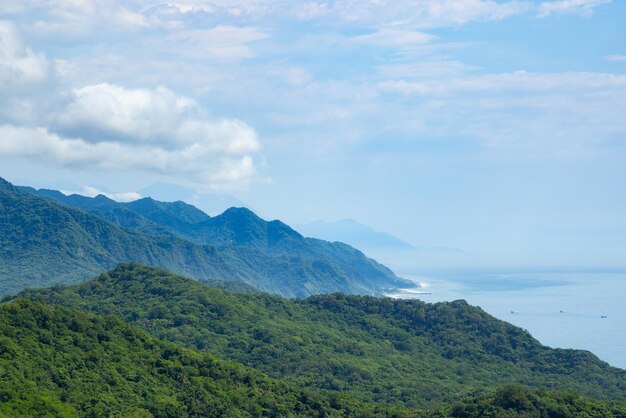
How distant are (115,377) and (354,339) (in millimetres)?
55527

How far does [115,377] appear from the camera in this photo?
5950 cm

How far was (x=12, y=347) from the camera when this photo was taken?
5566 centimetres

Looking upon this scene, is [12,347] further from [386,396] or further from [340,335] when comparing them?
[340,335]

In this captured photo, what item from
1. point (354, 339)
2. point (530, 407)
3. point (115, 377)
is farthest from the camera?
point (354, 339)

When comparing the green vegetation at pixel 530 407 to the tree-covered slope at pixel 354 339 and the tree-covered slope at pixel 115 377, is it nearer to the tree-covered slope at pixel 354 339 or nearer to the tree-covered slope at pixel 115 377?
the tree-covered slope at pixel 115 377

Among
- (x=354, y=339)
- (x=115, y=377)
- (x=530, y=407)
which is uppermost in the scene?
(x=354, y=339)

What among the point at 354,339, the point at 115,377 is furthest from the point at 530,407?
the point at 354,339

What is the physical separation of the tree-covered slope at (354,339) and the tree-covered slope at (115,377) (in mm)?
18814

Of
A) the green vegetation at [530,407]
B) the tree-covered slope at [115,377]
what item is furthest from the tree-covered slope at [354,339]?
the tree-covered slope at [115,377]

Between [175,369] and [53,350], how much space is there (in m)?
11.0

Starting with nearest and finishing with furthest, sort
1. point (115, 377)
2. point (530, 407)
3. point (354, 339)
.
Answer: point (115, 377) → point (530, 407) → point (354, 339)

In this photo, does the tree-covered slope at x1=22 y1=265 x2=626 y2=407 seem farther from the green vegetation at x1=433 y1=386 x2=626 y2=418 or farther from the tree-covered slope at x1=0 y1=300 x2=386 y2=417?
the tree-covered slope at x1=0 y1=300 x2=386 y2=417

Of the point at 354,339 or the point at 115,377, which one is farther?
the point at 354,339

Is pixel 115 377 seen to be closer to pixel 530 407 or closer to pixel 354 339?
pixel 530 407
